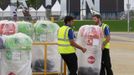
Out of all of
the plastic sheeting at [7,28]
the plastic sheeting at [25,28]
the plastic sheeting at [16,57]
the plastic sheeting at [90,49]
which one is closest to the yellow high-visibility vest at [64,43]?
the plastic sheeting at [90,49]

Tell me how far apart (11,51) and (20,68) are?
398 mm

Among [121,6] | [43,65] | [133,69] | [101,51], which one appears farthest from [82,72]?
[121,6]

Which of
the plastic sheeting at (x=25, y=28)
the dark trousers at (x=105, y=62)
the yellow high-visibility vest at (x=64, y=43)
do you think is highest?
the plastic sheeting at (x=25, y=28)

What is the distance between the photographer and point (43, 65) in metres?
12.8

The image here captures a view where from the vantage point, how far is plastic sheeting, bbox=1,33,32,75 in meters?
9.92

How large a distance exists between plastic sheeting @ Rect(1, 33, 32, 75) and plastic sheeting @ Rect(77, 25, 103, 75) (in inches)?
69.6

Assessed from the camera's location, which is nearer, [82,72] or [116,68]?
[82,72]

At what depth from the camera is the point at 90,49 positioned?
37.2 ft

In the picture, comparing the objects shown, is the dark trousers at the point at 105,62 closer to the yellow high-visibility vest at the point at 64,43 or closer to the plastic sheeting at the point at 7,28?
the yellow high-visibility vest at the point at 64,43

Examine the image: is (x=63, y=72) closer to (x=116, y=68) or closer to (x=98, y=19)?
(x=98, y=19)

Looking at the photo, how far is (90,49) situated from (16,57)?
213cm

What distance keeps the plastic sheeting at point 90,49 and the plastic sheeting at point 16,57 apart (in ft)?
5.80

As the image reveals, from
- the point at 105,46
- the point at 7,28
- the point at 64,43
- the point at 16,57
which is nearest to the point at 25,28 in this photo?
the point at 7,28

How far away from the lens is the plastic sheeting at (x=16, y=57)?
32.6ft
